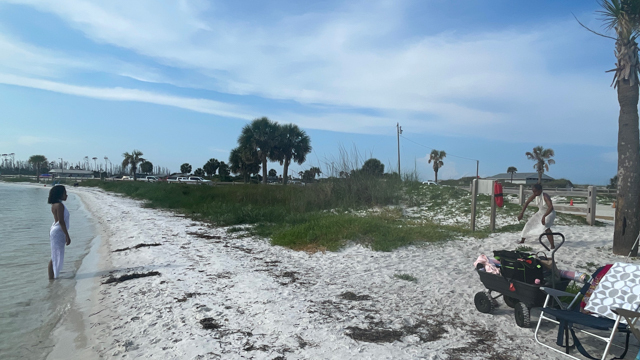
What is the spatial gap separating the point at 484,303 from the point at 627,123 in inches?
233

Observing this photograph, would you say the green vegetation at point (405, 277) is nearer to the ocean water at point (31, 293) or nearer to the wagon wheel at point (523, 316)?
the wagon wheel at point (523, 316)

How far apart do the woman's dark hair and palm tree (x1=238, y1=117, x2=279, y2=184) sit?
99.1 feet

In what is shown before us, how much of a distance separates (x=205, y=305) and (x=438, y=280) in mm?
3782

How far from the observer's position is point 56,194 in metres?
7.01

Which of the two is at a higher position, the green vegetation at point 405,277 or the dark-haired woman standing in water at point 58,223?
the dark-haired woman standing in water at point 58,223

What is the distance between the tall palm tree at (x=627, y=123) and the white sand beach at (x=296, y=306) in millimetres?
669

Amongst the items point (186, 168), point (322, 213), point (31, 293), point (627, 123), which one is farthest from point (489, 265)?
point (186, 168)

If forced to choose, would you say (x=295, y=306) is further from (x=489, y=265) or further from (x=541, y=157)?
(x=541, y=157)

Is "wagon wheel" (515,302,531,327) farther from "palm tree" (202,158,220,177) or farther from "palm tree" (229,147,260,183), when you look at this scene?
"palm tree" (202,158,220,177)

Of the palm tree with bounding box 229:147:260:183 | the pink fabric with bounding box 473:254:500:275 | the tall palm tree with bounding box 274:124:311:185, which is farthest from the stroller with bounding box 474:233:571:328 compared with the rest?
the palm tree with bounding box 229:147:260:183

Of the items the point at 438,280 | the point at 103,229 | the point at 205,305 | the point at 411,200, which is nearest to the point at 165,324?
the point at 205,305

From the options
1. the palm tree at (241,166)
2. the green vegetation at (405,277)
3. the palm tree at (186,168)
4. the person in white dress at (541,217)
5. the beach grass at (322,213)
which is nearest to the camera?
the green vegetation at (405,277)

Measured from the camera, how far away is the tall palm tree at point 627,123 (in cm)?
790

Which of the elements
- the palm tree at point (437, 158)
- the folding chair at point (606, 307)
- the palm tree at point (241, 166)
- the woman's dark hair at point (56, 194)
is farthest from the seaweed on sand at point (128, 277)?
the palm tree at point (437, 158)
